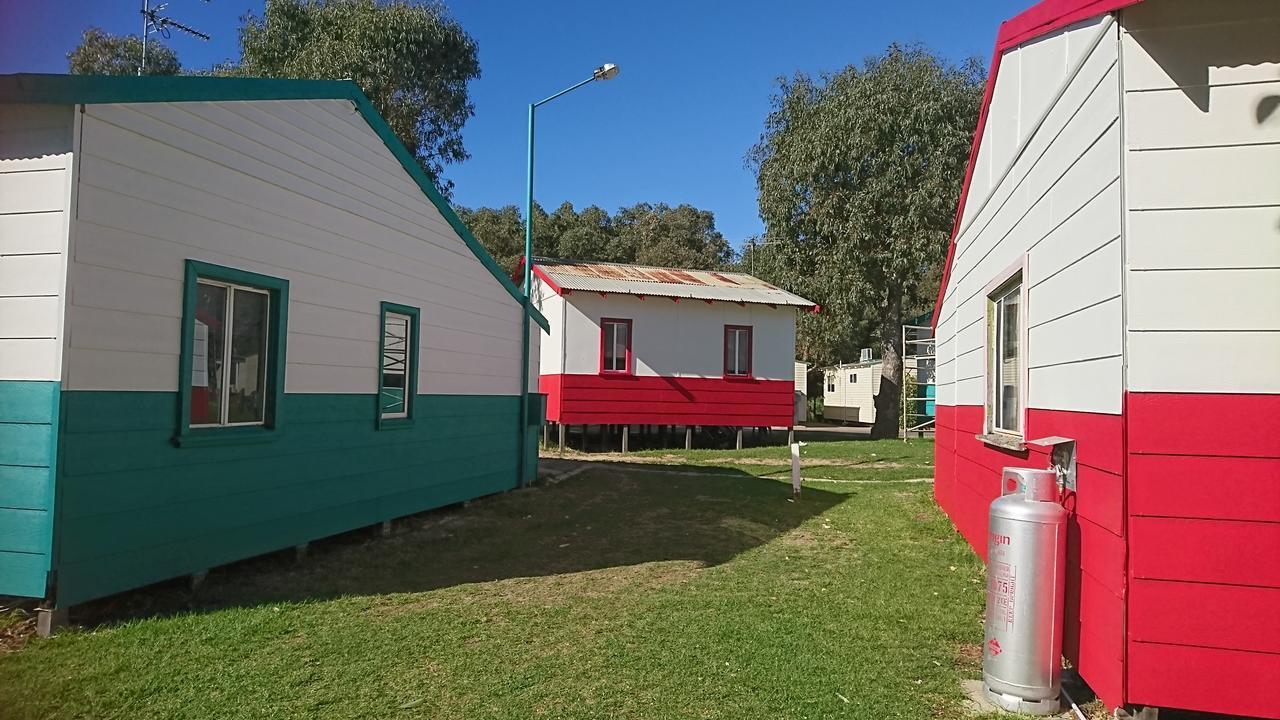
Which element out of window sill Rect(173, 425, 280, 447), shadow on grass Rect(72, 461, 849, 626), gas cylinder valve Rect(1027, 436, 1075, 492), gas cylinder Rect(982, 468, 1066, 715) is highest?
gas cylinder valve Rect(1027, 436, 1075, 492)

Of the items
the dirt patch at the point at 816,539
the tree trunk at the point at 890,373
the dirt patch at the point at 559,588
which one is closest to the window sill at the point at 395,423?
the dirt patch at the point at 559,588

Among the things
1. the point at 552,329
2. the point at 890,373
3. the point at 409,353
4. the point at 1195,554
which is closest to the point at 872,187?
the point at 890,373

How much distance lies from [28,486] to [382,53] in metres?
21.0

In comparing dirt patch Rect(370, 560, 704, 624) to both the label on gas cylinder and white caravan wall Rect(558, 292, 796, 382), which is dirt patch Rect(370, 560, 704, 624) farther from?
white caravan wall Rect(558, 292, 796, 382)

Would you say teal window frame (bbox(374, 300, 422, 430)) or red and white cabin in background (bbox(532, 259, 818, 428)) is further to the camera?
red and white cabin in background (bbox(532, 259, 818, 428))

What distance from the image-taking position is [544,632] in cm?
536

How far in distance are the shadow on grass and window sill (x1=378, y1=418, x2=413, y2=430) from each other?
113 cm

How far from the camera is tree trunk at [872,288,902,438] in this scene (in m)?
24.3

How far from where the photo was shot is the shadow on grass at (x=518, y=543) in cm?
621

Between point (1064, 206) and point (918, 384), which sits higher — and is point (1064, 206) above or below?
above

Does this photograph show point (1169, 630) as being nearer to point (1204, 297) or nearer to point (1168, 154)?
point (1204, 297)

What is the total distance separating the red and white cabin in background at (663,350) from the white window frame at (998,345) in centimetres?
1338

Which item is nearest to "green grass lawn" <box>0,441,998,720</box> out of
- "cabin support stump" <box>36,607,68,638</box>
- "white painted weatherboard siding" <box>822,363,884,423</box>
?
"cabin support stump" <box>36,607,68,638</box>

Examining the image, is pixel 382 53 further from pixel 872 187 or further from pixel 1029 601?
pixel 1029 601
